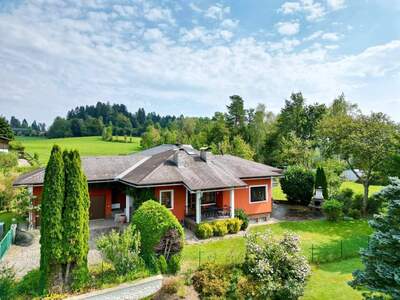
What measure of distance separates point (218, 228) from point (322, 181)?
13667 mm

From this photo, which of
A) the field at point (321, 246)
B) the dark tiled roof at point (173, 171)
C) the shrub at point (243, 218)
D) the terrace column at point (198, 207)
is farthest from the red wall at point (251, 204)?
the terrace column at point (198, 207)

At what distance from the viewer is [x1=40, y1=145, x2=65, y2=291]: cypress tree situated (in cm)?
1015

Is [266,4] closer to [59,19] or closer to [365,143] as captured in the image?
[59,19]

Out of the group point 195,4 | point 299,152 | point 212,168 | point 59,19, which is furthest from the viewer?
point 299,152

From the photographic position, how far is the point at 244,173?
21.8 metres

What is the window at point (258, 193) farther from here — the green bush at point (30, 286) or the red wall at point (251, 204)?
the green bush at point (30, 286)

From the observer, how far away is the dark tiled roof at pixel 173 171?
18.3 metres

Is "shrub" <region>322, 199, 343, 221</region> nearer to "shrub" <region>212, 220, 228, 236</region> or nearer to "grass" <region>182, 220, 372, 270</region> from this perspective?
"grass" <region>182, 220, 372, 270</region>

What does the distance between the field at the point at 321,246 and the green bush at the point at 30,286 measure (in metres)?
5.86

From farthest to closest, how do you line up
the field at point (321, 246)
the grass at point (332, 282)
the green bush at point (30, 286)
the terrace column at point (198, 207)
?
the terrace column at point (198, 207)
the field at point (321, 246)
the grass at point (332, 282)
the green bush at point (30, 286)

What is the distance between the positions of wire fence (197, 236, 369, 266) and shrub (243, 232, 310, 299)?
3.92 ft

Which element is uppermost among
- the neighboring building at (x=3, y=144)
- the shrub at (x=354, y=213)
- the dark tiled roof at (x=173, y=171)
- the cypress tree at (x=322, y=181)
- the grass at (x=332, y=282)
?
the neighboring building at (x=3, y=144)

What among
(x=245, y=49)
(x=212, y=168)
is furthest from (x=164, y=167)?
(x=245, y=49)

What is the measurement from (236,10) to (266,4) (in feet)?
5.38
